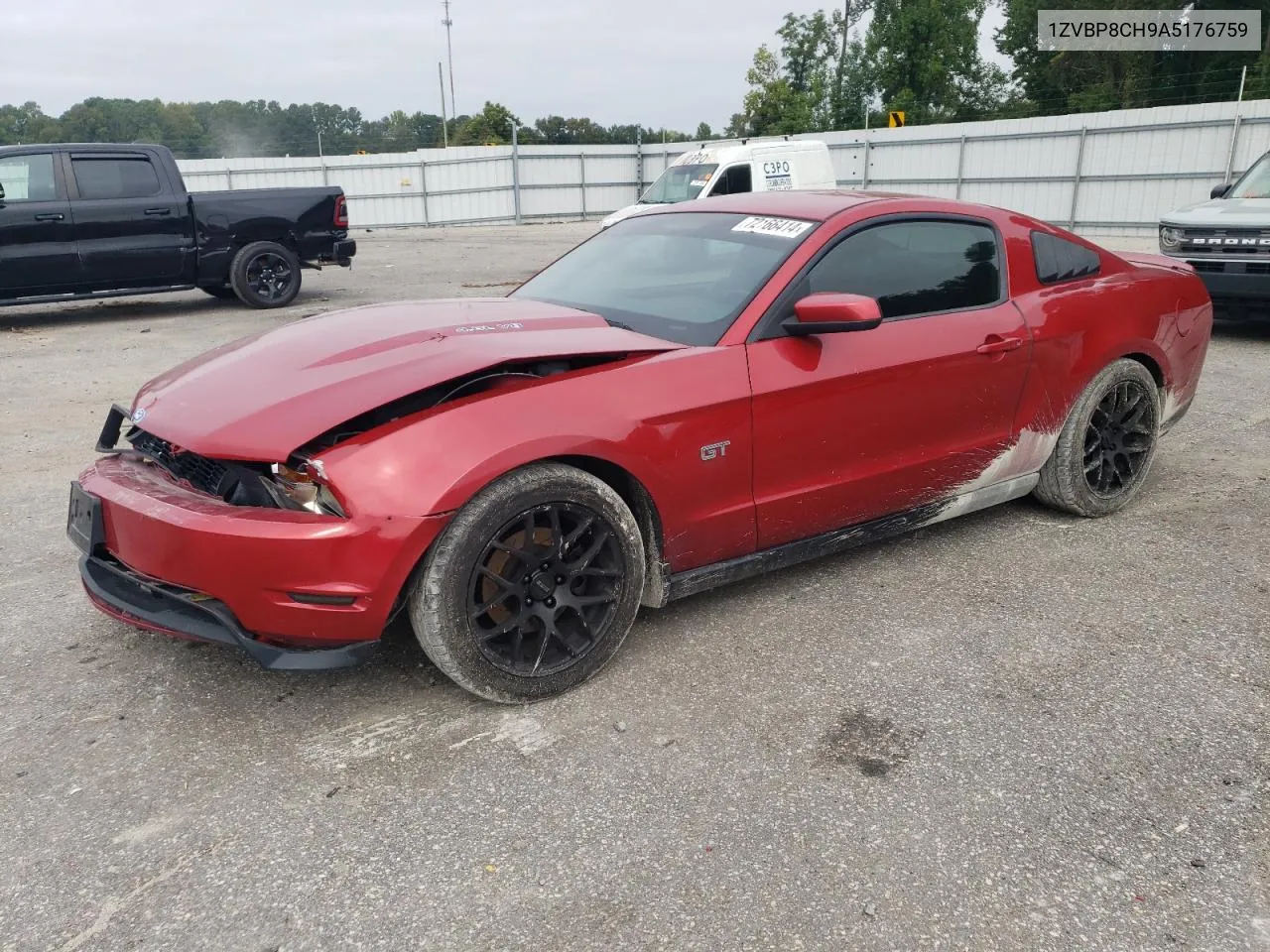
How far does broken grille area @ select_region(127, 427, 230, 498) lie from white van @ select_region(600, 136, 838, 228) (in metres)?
13.4

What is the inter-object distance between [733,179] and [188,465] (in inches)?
576

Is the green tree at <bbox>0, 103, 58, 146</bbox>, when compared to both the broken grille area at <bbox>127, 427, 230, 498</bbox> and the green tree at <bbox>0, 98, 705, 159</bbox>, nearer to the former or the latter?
the green tree at <bbox>0, 98, 705, 159</bbox>

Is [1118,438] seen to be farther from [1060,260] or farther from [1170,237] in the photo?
[1170,237]

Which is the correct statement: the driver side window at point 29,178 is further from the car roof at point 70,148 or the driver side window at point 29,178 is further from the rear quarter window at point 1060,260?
the rear quarter window at point 1060,260

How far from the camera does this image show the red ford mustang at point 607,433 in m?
2.61

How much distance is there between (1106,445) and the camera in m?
4.46

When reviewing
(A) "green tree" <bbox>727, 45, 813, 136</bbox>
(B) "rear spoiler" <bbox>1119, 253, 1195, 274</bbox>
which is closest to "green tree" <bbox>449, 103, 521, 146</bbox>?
(A) "green tree" <bbox>727, 45, 813, 136</bbox>

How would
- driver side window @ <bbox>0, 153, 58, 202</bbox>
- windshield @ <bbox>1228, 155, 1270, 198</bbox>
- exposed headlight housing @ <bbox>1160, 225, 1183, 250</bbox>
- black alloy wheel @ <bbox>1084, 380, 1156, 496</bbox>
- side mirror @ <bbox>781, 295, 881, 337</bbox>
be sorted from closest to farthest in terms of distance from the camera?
side mirror @ <bbox>781, 295, 881, 337</bbox>, black alloy wheel @ <bbox>1084, 380, 1156, 496</bbox>, exposed headlight housing @ <bbox>1160, 225, 1183, 250</bbox>, windshield @ <bbox>1228, 155, 1270, 198</bbox>, driver side window @ <bbox>0, 153, 58, 202</bbox>

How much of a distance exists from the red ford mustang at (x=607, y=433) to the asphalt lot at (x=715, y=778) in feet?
0.92

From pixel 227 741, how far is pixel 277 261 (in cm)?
983

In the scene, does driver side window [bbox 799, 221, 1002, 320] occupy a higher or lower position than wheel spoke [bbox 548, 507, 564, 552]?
higher

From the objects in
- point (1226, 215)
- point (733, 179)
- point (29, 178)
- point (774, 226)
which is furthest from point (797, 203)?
point (733, 179)

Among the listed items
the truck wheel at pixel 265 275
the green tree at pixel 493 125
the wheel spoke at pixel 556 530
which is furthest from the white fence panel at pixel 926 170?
the green tree at pixel 493 125

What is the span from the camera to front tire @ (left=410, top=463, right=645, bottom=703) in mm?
2678
